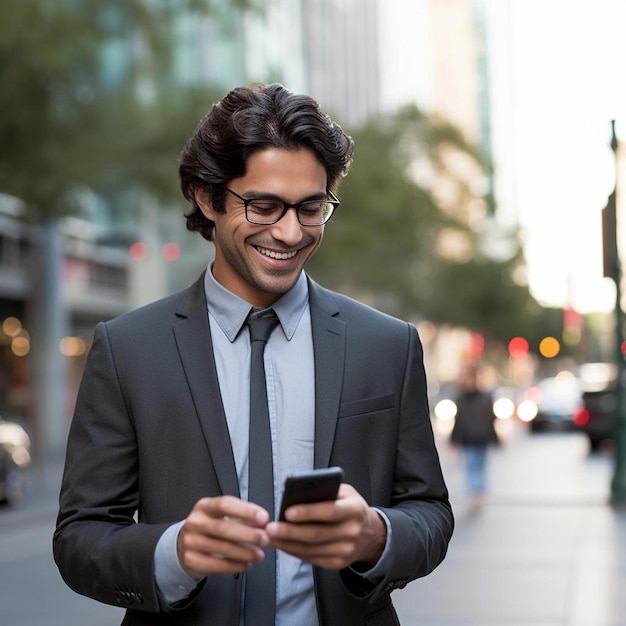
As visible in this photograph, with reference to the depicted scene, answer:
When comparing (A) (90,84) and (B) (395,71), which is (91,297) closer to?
(A) (90,84)

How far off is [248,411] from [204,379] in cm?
11

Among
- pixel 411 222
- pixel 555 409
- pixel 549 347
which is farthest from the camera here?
pixel 549 347

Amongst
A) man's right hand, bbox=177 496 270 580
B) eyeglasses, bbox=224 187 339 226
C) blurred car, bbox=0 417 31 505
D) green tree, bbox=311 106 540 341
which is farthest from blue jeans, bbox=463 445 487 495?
man's right hand, bbox=177 496 270 580

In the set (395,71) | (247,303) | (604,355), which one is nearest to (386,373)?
(247,303)

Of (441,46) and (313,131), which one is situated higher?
(441,46)

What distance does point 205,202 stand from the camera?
8.59 feet

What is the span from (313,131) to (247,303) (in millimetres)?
389

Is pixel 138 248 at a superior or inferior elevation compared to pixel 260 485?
superior

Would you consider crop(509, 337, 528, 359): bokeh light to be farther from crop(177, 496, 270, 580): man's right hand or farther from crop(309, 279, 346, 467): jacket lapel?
crop(177, 496, 270, 580): man's right hand

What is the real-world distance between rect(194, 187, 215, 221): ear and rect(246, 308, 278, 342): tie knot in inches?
8.8

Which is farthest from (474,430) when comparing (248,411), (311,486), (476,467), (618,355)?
(311,486)

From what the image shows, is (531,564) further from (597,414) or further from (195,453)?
(597,414)

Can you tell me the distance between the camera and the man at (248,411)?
2371 millimetres

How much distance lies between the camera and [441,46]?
151000 mm
